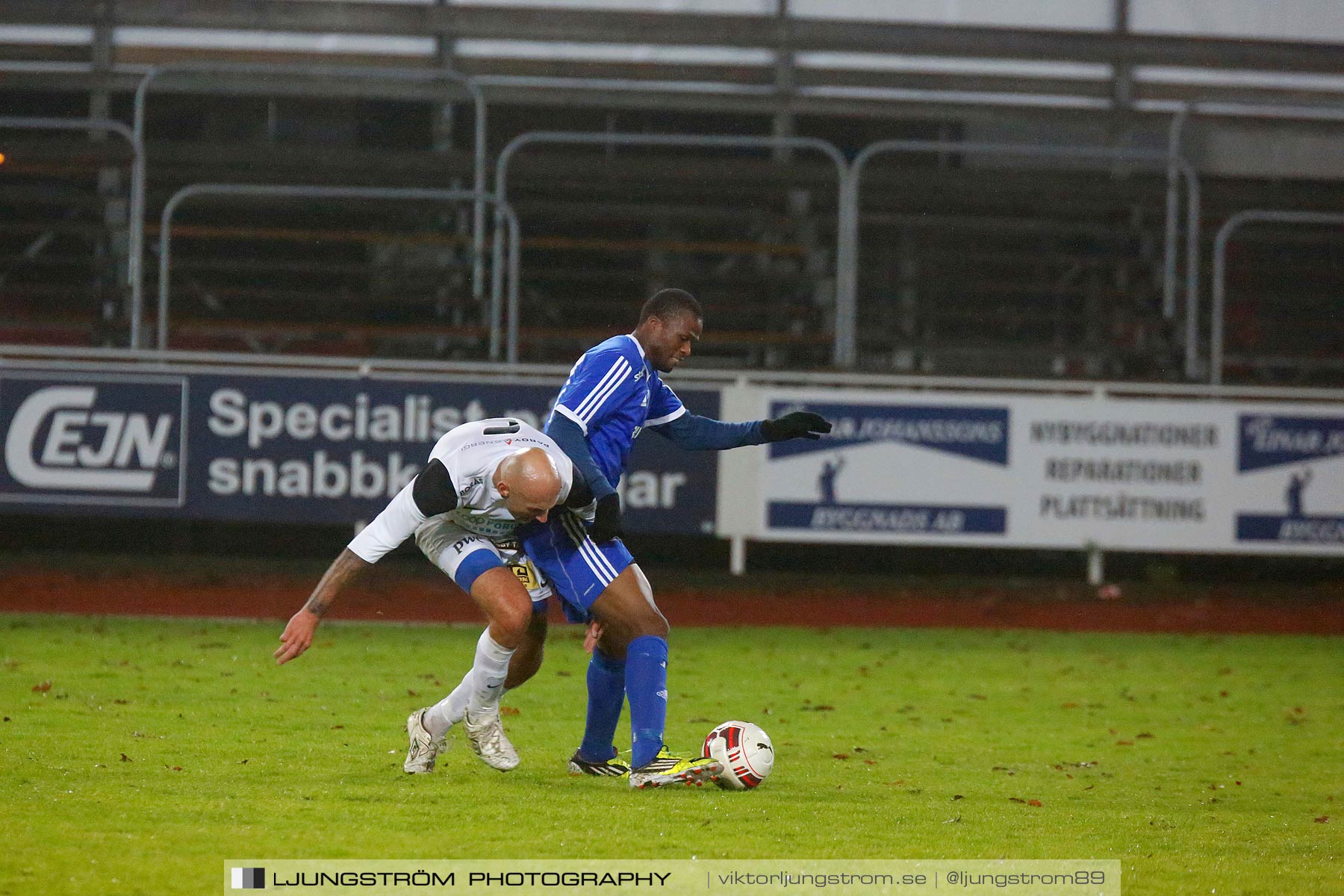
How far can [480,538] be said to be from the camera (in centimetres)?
712

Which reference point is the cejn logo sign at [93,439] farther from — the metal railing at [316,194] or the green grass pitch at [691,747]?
the green grass pitch at [691,747]

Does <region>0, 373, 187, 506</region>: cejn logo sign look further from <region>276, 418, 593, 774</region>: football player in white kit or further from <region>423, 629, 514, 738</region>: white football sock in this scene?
<region>423, 629, 514, 738</region>: white football sock

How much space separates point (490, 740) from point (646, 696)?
696 mm

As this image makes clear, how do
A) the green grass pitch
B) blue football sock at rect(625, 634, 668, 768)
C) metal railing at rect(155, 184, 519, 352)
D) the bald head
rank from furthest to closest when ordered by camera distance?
metal railing at rect(155, 184, 519, 352) < blue football sock at rect(625, 634, 668, 768) < the bald head < the green grass pitch

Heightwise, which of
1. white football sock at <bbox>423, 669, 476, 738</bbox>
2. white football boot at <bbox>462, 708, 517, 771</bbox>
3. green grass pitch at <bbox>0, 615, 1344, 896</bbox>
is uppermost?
white football sock at <bbox>423, 669, 476, 738</bbox>

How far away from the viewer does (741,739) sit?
6.80m

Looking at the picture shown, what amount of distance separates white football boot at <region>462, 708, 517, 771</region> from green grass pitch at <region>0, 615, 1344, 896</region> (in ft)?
0.26

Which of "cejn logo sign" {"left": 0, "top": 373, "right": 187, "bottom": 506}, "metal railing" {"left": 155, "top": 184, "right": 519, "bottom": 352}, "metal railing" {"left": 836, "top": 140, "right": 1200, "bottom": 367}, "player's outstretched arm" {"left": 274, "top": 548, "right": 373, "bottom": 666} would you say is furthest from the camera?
"metal railing" {"left": 836, "top": 140, "right": 1200, "bottom": 367}

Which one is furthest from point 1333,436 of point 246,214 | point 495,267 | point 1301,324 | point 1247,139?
point 246,214

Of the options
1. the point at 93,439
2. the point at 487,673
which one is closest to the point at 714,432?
the point at 487,673

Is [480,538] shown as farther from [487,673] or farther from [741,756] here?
[741,756]

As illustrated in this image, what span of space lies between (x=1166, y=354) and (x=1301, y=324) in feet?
8.43

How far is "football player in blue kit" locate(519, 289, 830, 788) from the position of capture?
677 cm

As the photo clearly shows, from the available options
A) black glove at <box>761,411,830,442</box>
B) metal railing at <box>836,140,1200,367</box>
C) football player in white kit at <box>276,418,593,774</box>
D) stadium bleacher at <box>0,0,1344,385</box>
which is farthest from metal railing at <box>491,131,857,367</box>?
football player in white kit at <box>276,418,593,774</box>
